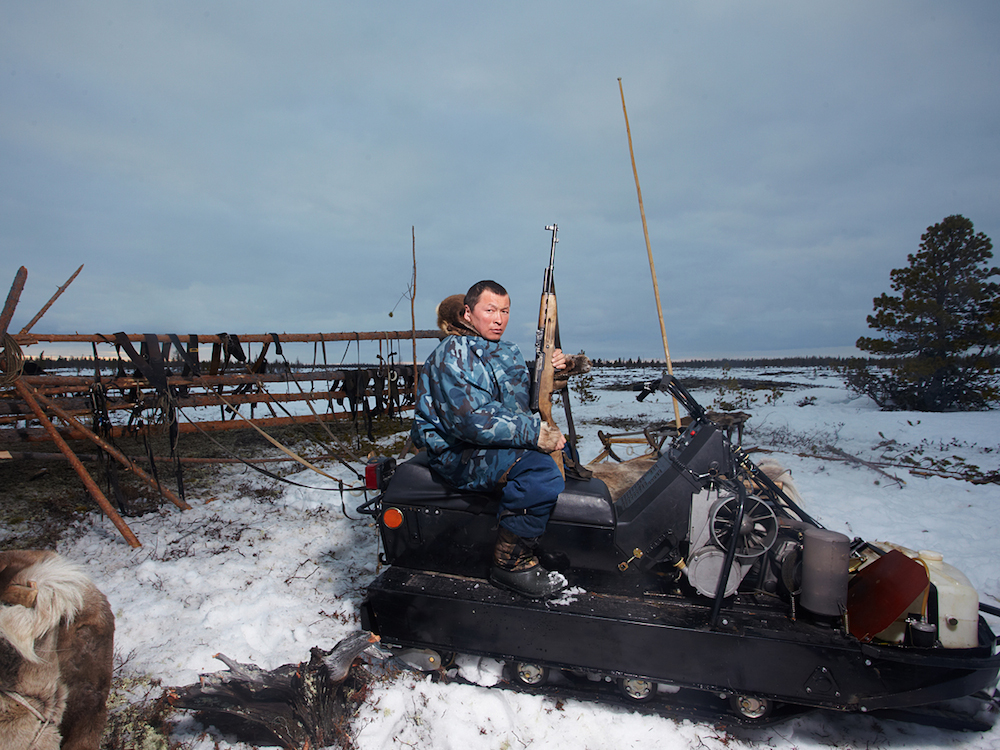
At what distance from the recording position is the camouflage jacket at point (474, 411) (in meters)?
2.49

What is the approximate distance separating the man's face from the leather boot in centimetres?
121

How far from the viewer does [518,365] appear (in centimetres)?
286

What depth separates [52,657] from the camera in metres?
1.72

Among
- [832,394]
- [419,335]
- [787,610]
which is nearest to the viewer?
[787,610]

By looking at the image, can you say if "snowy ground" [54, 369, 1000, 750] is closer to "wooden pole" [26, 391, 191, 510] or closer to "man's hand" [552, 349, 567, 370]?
"wooden pole" [26, 391, 191, 510]

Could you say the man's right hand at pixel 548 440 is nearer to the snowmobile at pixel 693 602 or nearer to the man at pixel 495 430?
the man at pixel 495 430

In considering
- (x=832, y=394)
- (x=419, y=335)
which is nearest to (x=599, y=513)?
(x=419, y=335)

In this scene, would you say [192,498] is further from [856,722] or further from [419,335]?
[856,722]

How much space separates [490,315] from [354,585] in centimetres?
299

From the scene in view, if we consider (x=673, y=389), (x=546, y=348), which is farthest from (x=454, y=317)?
(x=673, y=389)

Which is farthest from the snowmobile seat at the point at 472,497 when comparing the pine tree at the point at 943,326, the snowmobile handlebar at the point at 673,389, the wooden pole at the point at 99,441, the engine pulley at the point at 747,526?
the pine tree at the point at 943,326

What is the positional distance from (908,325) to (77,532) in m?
18.3

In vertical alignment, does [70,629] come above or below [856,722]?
above

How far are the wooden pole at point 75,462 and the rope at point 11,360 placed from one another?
4.5 inches
